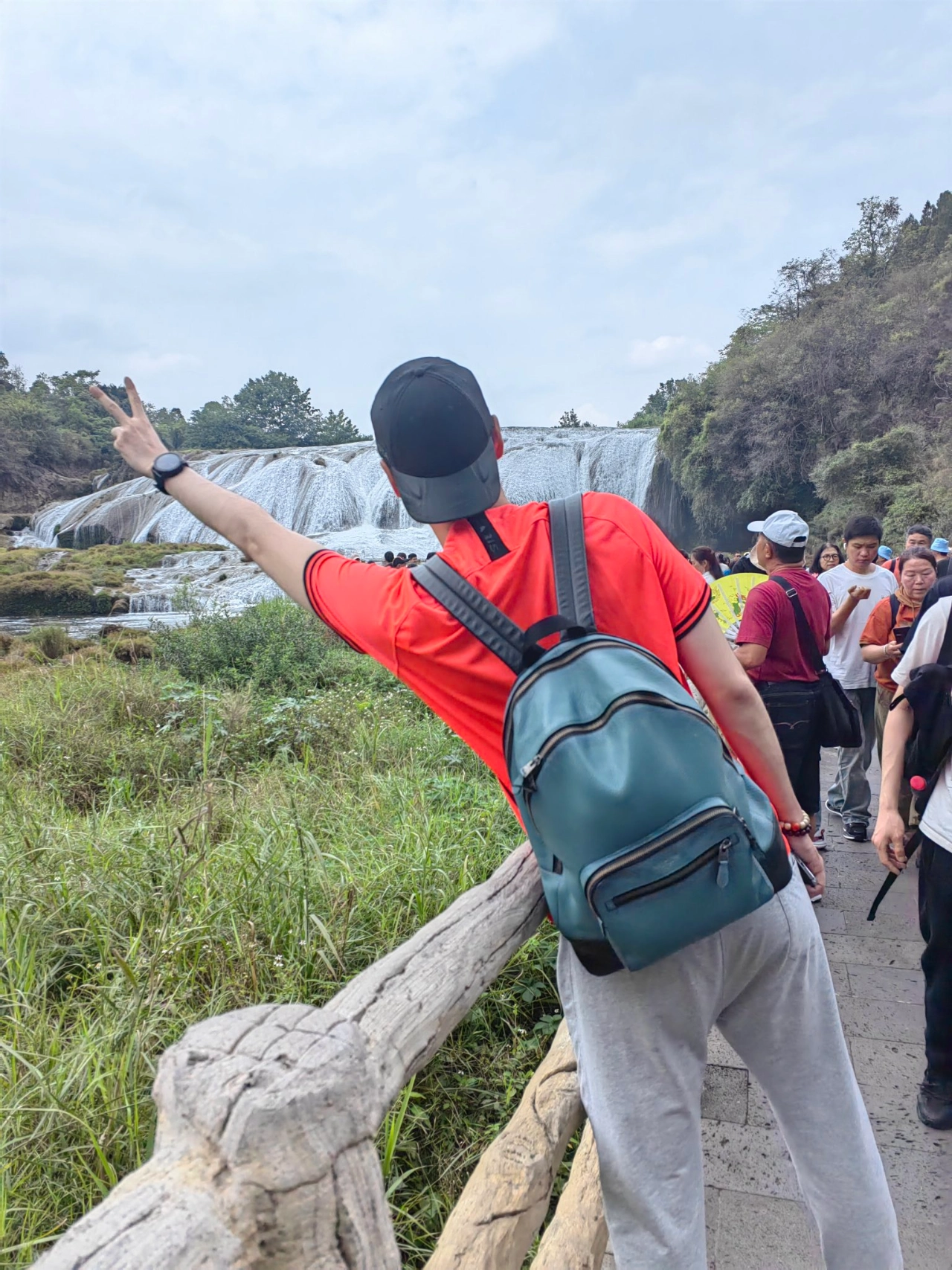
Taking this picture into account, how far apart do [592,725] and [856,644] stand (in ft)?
13.7

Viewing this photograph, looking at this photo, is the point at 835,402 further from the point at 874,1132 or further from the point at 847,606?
the point at 874,1132

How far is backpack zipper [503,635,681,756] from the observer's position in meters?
1.01

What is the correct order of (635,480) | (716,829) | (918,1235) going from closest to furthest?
(716,829)
(918,1235)
(635,480)

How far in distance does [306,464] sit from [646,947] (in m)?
24.1

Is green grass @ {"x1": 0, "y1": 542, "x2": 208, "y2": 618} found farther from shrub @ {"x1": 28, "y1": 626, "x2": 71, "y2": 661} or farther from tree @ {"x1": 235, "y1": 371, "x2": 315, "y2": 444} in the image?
tree @ {"x1": 235, "y1": 371, "x2": 315, "y2": 444}

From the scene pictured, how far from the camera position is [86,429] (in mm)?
37281

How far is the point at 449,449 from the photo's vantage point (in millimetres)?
1161

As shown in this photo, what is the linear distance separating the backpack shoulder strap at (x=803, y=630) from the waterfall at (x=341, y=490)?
17.5 meters

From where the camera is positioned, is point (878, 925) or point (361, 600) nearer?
point (361, 600)

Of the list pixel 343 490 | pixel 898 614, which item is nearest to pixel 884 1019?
pixel 898 614

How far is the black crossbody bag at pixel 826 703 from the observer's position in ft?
11.1

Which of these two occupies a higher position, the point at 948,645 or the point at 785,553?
the point at 785,553

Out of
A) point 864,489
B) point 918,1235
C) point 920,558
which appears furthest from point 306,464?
point 918,1235

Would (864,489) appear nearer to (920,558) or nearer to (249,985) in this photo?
(920,558)
